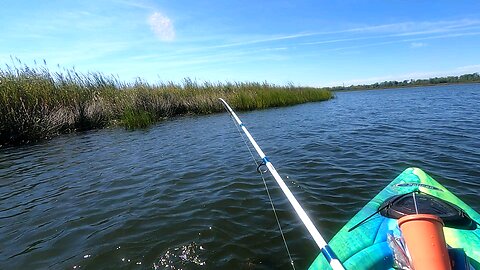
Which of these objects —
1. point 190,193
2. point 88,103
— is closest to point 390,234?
point 190,193

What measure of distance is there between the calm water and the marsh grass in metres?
1.68

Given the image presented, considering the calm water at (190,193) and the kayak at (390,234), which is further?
the calm water at (190,193)

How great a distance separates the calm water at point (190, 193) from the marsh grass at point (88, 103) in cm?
168

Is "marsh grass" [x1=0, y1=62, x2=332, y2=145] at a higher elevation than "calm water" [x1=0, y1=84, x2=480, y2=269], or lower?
higher

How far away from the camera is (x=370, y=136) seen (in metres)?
10.8

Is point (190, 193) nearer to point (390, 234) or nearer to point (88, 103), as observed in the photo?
point (390, 234)

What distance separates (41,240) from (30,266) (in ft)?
2.24

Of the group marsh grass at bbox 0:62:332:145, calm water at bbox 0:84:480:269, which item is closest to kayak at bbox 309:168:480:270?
calm water at bbox 0:84:480:269

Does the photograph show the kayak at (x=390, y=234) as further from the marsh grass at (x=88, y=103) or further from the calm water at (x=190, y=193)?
the marsh grass at (x=88, y=103)

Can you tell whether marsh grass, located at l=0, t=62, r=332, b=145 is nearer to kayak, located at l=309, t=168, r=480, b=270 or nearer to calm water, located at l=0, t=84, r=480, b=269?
calm water, located at l=0, t=84, r=480, b=269

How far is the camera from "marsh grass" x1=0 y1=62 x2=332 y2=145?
1177 cm

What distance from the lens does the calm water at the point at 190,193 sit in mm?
3814

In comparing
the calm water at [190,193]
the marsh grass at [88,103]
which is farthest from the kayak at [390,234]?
the marsh grass at [88,103]

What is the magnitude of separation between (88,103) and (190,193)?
12246 millimetres
